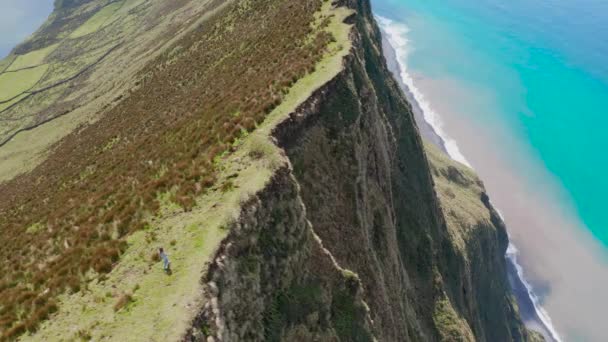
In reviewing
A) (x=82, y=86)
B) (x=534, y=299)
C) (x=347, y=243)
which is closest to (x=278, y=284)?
(x=347, y=243)

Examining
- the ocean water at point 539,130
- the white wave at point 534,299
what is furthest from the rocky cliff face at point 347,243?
the ocean water at point 539,130

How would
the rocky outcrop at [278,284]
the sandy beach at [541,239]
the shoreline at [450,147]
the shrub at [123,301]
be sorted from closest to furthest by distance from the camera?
the shrub at [123,301] < the rocky outcrop at [278,284] < the shoreline at [450,147] < the sandy beach at [541,239]

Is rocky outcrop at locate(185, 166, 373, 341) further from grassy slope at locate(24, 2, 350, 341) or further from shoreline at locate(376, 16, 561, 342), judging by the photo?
shoreline at locate(376, 16, 561, 342)

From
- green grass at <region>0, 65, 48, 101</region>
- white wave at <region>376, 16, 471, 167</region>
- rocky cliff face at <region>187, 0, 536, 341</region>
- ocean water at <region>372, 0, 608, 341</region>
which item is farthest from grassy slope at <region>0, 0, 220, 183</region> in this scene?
ocean water at <region>372, 0, 608, 341</region>

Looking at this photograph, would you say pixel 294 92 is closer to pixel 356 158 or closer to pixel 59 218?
pixel 356 158

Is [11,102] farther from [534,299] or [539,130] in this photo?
[539,130]

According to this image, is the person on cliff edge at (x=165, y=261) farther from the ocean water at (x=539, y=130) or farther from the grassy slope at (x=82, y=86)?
the ocean water at (x=539, y=130)

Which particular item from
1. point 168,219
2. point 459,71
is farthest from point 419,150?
point 459,71
